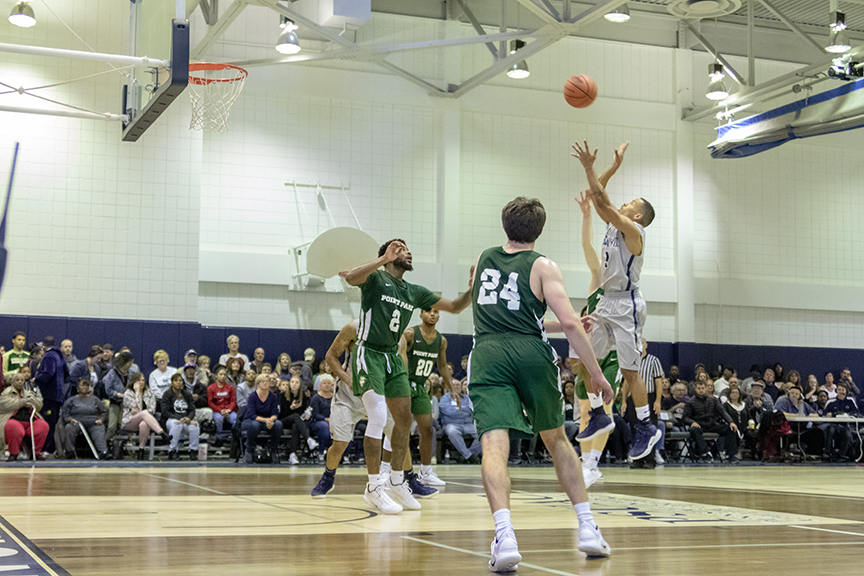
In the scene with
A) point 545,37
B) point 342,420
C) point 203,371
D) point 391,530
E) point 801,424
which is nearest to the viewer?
point 391,530

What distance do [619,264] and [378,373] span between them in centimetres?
197

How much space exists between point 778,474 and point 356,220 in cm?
Result: 904

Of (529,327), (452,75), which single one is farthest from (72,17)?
(529,327)

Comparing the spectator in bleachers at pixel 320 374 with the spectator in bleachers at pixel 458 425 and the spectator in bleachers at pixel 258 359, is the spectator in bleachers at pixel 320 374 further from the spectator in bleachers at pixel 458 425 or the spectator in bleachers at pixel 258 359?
the spectator in bleachers at pixel 458 425

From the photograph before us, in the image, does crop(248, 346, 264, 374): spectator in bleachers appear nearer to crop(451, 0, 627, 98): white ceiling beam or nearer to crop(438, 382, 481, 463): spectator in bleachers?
crop(438, 382, 481, 463): spectator in bleachers

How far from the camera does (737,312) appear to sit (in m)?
20.4

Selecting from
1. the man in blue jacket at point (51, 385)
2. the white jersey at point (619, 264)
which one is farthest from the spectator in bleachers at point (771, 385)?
the man in blue jacket at point (51, 385)

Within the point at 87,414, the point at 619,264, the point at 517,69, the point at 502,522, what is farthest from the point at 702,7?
the point at 502,522

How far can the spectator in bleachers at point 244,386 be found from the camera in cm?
1417

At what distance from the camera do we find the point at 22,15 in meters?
14.0

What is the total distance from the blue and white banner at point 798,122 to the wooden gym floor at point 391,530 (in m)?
8.03

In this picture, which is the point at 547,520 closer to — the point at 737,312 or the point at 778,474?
the point at 778,474

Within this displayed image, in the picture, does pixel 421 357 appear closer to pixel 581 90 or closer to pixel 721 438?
pixel 581 90

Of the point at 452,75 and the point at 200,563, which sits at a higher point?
the point at 452,75
